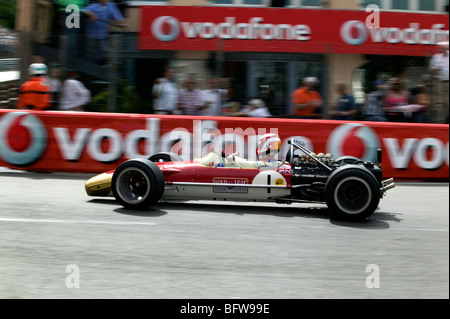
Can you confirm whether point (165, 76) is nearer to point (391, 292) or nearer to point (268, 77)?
point (268, 77)

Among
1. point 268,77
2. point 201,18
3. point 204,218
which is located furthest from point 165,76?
point 204,218

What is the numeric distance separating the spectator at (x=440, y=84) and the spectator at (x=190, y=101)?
13.6 ft

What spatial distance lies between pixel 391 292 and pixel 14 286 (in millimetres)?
2821

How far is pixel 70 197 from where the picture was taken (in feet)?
27.5

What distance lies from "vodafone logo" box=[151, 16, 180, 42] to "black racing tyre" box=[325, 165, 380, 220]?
Result: 7.92 metres

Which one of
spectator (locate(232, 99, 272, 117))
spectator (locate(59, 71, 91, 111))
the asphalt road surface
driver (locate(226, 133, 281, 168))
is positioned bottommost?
the asphalt road surface

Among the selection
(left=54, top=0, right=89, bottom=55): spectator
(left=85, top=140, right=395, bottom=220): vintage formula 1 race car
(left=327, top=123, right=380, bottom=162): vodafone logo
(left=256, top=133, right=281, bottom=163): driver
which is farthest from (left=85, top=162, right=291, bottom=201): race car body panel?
(left=54, top=0, right=89, bottom=55): spectator

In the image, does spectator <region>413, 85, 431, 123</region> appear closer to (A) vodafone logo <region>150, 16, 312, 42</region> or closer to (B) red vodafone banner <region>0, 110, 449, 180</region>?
(B) red vodafone banner <region>0, 110, 449, 180</region>

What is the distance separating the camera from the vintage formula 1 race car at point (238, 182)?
24.3 feet

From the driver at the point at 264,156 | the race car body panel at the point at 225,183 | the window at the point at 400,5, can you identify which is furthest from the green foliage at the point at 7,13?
the driver at the point at 264,156

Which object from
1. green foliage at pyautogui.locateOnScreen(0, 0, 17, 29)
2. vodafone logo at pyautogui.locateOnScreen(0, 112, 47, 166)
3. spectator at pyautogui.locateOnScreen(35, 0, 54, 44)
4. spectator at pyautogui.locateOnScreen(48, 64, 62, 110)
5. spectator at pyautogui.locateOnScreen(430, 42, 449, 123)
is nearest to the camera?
vodafone logo at pyautogui.locateOnScreen(0, 112, 47, 166)

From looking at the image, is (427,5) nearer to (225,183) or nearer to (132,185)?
(225,183)

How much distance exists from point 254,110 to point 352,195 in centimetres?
408

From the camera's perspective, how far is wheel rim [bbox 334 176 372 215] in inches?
285
